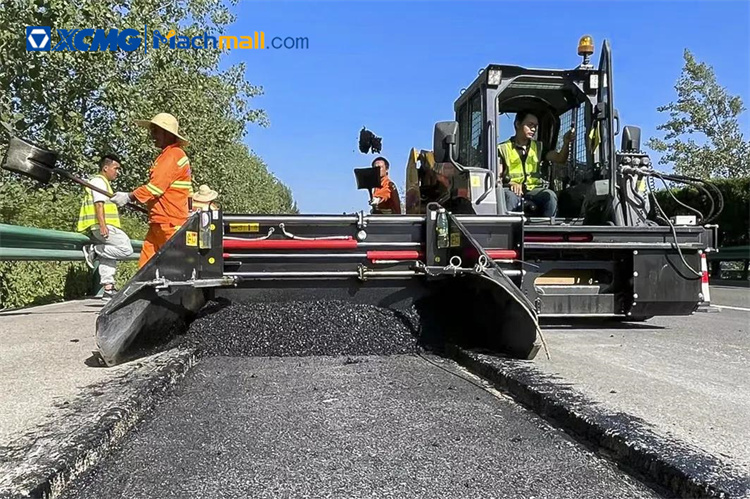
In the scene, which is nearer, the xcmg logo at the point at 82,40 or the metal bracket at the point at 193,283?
the metal bracket at the point at 193,283

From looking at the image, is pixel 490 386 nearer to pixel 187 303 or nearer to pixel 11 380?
pixel 187 303

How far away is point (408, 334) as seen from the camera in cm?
485

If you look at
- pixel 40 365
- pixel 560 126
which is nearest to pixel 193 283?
pixel 40 365

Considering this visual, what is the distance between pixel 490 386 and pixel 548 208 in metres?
2.98

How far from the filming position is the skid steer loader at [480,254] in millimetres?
4320

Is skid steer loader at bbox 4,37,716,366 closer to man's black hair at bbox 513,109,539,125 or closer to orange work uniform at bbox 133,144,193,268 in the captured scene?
man's black hair at bbox 513,109,539,125

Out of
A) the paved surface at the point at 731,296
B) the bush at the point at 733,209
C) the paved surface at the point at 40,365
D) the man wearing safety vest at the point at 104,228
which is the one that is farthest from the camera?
the bush at the point at 733,209

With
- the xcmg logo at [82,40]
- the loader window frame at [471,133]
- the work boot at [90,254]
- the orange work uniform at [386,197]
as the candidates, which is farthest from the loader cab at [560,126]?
the xcmg logo at [82,40]

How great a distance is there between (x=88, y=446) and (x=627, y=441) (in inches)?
80.0

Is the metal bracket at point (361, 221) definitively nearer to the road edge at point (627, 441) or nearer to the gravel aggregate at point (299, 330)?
the gravel aggregate at point (299, 330)

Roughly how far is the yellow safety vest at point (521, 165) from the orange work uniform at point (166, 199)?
3.07 m

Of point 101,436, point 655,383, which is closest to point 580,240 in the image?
point 655,383

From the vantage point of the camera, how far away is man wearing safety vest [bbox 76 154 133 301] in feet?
24.1

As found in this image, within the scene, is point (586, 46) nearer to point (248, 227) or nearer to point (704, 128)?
point (248, 227)
